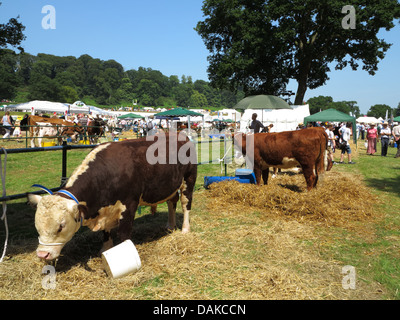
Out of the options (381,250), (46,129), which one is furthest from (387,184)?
(46,129)

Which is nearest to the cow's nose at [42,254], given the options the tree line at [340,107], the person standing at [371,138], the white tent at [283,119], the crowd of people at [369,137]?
the crowd of people at [369,137]

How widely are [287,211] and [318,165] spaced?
A: 2.58m

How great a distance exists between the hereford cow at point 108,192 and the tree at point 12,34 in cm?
2883

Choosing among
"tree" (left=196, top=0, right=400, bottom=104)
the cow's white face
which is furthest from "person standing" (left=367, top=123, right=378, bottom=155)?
the cow's white face

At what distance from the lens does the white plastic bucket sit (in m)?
3.16

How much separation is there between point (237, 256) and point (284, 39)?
27.0 metres

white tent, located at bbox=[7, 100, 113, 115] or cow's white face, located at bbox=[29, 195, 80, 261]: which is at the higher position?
white tent, located at bbox=[7, 100, 113, 115]

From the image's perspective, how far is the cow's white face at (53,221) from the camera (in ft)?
8.87

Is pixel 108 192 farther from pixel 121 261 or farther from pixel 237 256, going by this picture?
pixel 237 256

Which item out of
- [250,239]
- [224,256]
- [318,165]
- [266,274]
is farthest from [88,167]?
[318,165]

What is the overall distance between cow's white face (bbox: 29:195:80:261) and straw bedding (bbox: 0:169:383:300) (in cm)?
54

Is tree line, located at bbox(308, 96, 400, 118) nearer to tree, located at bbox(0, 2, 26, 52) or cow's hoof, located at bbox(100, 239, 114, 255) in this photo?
tree, located at bbox(0, 2, 26, 52)

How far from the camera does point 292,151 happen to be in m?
7.53

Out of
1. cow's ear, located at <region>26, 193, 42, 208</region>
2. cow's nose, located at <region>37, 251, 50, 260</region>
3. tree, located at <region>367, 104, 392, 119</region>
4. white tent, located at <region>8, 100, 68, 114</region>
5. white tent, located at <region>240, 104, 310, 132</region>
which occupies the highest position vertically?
tree, located at <region>367, 104, 392, 119</region>
